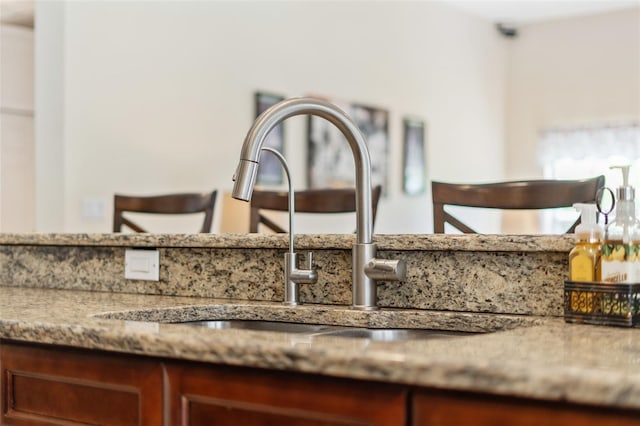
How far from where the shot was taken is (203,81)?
439 centimetres

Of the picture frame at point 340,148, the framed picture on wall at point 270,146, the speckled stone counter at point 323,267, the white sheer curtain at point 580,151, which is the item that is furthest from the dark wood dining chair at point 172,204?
the white sheer curtain at point 580,151

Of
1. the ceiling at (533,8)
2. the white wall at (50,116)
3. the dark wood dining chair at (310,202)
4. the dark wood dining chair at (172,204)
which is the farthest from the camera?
the ceiling at (533,8)

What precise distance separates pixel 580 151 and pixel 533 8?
3.82 ft

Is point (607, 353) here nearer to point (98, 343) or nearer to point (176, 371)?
point (176, 371)

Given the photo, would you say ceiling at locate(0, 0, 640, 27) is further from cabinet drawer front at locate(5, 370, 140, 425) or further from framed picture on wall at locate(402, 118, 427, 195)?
cabinet drawer front at locate(5, 370, 140, 425)

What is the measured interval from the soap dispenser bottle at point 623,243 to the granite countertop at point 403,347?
0.26 ft

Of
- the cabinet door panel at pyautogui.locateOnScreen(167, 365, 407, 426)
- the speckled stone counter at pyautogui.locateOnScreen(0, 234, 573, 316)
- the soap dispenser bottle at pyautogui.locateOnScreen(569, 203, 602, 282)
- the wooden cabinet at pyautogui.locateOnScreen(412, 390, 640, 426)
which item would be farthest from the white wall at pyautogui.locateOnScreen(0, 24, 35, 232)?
the wooden cabinet at pyautogui.locateOnScreen(412, 390, 640, 426)

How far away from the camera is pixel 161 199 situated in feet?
9.43

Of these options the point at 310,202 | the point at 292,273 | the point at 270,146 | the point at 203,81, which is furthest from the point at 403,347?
the point at 270,146

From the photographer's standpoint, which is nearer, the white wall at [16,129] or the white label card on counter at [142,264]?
the white label card on counter at [142,264]

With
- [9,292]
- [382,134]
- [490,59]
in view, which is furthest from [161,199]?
[490,59]

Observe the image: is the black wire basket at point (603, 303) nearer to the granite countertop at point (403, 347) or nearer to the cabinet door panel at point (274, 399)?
the granite countertop at point (403, 347)

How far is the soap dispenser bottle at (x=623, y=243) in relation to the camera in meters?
1.22

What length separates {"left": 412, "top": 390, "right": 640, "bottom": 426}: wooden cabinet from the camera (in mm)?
834
